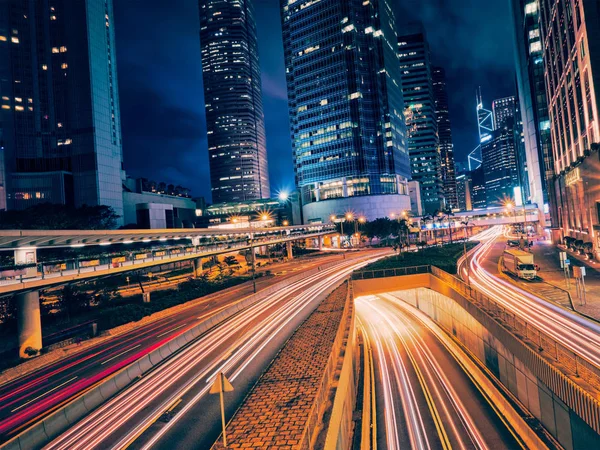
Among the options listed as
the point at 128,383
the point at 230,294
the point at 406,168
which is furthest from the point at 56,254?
the point at 406,168

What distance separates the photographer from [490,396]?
69.1 ft

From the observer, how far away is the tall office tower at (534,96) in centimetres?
9938

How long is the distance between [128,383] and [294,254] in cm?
7612

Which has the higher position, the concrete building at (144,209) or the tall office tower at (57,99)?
the tall office tower at (57,99)

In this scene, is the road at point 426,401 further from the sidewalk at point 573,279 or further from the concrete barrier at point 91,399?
the concrete barrier at point 91,399

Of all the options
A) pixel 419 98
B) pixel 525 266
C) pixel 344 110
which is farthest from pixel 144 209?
pixel 419 98

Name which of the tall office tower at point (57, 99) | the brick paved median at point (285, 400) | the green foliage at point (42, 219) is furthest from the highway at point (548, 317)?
the tall office tower at point (57, 99)

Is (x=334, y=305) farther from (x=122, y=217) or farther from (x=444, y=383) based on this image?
(x=122, y=217)

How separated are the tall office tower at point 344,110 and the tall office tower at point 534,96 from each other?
47.1 m

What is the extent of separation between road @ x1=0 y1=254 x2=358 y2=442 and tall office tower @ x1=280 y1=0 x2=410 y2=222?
337ft

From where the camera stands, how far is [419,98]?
641ft

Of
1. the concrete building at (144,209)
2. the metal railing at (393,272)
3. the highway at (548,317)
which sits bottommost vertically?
the highway at (548,317)

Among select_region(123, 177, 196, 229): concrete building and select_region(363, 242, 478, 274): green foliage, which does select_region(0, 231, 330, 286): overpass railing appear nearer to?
select_region(363, 242, 478, 274): green foliage

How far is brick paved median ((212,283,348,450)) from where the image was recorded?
11148 mm
